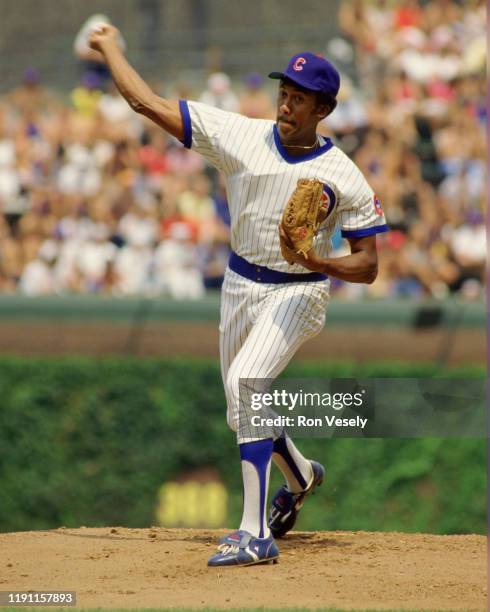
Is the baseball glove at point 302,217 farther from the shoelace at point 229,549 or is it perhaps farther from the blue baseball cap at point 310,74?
the shoelace at point 229,549

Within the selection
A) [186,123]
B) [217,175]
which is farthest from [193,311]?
[186,123]

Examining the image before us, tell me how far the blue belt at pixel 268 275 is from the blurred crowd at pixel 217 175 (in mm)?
4387

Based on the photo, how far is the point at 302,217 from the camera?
4906 mm

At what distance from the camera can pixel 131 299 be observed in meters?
9.08

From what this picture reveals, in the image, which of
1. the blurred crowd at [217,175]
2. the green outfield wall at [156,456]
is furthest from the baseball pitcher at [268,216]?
the blurred crowd at [217,175]

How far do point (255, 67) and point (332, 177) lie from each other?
33.6 feet

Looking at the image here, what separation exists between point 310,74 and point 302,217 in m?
0.68

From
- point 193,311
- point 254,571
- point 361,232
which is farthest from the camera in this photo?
point 193,311

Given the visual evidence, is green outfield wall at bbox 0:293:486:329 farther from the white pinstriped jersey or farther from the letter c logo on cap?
the letter c logo on cap

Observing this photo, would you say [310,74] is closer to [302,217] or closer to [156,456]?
[302,217]

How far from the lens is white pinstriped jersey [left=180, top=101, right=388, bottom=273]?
5.23 meters

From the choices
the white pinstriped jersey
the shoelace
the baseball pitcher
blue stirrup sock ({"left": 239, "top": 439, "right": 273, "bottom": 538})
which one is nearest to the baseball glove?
the baseball pitcher

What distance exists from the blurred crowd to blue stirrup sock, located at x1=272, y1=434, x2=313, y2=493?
4.15m

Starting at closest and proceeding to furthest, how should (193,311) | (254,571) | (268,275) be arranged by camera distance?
1. (254,571)
2. (268,275)
3. (193,311)
